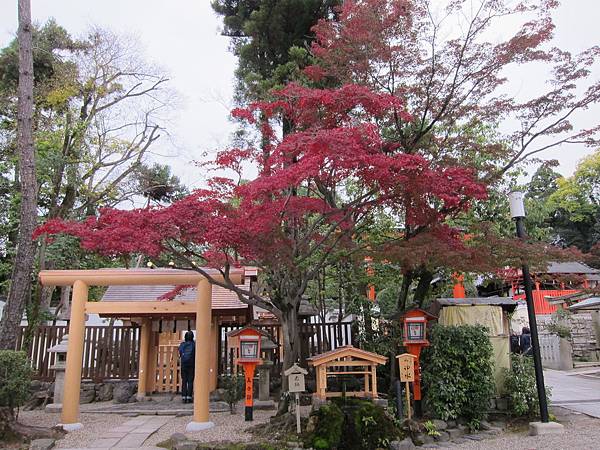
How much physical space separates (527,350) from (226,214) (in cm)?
1123

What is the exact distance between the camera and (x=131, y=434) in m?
7.59

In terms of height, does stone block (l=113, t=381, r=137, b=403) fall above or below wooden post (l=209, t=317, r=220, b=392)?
below

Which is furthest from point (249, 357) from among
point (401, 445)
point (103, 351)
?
point (103, 351)

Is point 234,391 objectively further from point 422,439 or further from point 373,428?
point 422,439

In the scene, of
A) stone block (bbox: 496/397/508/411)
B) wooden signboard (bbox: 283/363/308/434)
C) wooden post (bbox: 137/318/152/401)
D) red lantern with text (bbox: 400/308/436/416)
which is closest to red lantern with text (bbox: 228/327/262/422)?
wooden signboard (bbox: 283/363/308/434)

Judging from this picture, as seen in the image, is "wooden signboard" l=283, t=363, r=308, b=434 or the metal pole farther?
the metal pole

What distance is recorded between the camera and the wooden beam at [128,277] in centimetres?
842

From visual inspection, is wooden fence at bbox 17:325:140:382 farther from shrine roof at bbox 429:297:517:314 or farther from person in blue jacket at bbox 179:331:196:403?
shrine roof at bbox 429:297:517:314

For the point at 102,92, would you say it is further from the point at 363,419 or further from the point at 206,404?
the point at 363,419

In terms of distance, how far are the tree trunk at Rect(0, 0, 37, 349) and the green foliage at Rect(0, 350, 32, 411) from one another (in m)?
0.90

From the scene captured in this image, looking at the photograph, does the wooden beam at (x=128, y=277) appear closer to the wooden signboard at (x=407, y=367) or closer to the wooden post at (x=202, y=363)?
the wooden post at (x=202, y=363)

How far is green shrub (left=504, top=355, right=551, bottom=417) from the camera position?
8016mm

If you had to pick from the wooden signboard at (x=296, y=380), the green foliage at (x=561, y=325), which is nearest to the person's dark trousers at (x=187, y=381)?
the wooden signboard at (x=296, y=380)

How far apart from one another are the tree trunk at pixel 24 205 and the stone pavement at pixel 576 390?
33.9 feet
